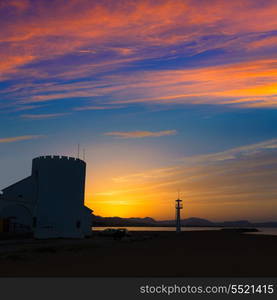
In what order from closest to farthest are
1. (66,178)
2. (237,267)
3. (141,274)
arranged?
(141,274) < (237,267) < (66,178)

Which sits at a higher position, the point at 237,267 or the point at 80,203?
the point at 80,203

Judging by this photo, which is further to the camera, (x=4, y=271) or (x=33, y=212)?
(x=33, y=212)

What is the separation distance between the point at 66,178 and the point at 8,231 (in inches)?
314

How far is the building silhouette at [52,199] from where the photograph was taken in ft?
131

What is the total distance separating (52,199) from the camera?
39.8 meters

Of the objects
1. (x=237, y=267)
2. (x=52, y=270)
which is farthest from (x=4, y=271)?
(x=237, y=267)

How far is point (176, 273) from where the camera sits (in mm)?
15188

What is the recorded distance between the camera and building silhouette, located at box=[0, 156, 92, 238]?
3981cm
